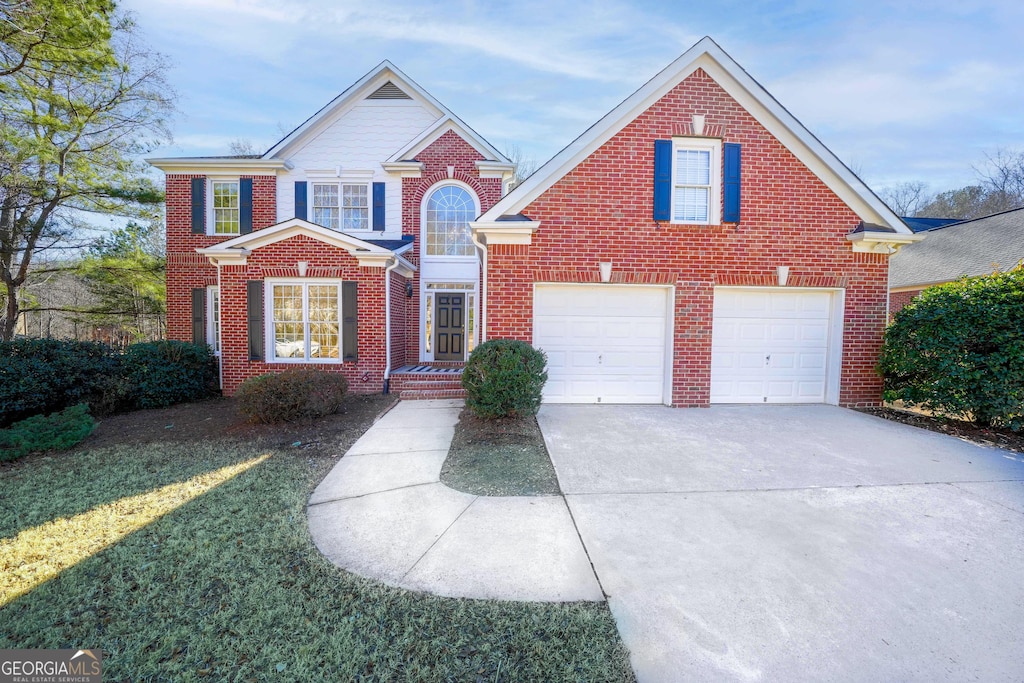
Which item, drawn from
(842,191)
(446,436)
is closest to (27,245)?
(446,436)

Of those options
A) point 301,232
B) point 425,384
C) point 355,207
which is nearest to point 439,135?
point 355,207

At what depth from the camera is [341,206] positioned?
13086 millimetres

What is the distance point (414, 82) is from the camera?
512 inches

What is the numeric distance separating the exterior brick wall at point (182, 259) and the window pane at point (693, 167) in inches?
437

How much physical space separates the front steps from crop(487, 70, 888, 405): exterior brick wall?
2.22 meters

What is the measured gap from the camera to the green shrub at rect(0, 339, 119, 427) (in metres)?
7.27

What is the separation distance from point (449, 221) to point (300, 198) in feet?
14.2

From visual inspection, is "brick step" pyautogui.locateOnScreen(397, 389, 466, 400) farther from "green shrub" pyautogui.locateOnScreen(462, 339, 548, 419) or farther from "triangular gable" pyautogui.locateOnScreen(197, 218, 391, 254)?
"triangular gable" pyautogui.locateOnScreen(197, 218, 391, 254)

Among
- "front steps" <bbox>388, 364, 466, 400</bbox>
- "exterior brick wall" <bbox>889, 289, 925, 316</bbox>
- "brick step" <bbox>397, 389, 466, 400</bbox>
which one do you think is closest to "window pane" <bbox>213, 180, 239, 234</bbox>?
"front steps" <bbox>388, 364, 466, 400</bbox>

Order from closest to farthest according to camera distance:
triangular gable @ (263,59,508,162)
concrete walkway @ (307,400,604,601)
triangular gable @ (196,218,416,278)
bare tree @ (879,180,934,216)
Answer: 1. concrete walkway @ (307,400,604,601)
2. triangular gable @ (196,218,416,278)
3. triangular gable @ (263,59,508,162)
4. bare tree @ (879,180,934,216)

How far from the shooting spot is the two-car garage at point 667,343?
8.40 m

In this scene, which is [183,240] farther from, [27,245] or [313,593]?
[313,593]

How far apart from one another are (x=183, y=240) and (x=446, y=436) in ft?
37.4
